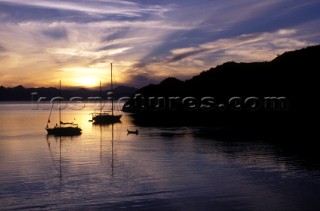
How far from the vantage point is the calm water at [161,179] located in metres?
27.4

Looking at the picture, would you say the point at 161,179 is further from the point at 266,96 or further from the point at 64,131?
the point at 266,96

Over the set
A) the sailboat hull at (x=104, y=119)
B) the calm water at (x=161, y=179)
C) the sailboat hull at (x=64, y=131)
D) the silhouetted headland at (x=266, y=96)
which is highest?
the silhouetted headland at (x=266, y=96)

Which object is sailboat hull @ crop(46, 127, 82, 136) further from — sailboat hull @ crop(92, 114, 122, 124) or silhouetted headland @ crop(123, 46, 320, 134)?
silhouetted headland @ crop(123, 46, 320, 134)

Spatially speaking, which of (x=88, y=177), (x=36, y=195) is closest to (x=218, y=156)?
(x=88, y=177)

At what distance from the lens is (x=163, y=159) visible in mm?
48438

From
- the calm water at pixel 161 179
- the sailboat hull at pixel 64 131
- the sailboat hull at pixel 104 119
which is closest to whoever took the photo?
the calm water at pixel 161 179

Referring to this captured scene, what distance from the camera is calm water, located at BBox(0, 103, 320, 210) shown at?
27438 mm

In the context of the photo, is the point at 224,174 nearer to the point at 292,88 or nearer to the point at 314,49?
the point at 292,88

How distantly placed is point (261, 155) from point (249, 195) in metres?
22.6

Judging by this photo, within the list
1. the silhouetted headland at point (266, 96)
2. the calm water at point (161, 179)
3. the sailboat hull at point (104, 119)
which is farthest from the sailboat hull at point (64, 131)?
the silhouetted headland at point (266, 96)

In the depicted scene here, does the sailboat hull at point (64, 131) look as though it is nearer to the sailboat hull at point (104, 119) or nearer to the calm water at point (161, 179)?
the calm water at point (161, 179)

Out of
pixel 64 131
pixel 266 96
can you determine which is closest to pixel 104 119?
pixel 64 131

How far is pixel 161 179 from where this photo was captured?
116 feet

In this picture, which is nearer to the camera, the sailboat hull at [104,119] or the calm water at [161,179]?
the calm water at [161,179]
